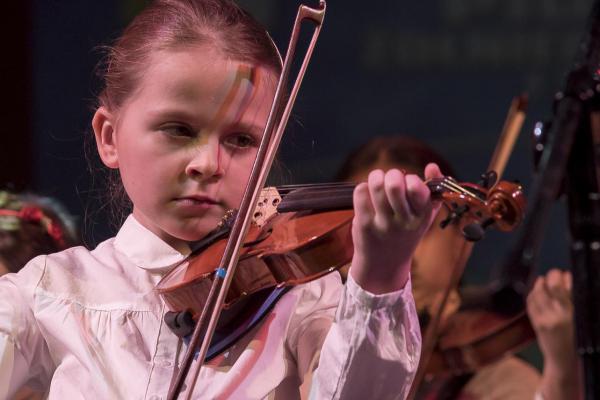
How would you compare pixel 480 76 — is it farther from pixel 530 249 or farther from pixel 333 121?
pixel 530 249

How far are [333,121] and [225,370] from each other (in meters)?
1.14

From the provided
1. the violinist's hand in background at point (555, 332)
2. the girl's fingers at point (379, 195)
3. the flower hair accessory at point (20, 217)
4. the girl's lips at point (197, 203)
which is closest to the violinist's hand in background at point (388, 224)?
the girl's fingers at point (379, 195)

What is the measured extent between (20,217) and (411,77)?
35.9 inches

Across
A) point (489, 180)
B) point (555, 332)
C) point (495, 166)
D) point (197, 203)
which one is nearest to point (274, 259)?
point (197, 203)

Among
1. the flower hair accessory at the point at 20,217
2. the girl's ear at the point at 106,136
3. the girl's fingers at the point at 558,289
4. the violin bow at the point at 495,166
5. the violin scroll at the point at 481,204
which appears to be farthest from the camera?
the girl's fingers at the point at 558,289

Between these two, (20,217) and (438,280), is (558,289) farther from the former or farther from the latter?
(20,217)

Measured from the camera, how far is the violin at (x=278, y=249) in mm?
924

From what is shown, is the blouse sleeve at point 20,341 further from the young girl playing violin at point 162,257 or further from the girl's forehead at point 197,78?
the girl's forehead at point 197,78

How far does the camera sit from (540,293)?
5.92ft

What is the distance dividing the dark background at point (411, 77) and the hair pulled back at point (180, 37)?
731 millimetres

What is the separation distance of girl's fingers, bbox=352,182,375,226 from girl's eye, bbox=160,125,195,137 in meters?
0.26

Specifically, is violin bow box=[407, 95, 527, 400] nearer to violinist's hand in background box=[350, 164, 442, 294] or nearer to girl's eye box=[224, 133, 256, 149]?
girl's eye box=[224, 133, 256, 149]

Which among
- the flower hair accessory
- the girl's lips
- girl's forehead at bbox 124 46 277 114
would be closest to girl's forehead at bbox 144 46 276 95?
girl's forehead at bbox 124 46 277 114

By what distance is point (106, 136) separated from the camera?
1.14m
